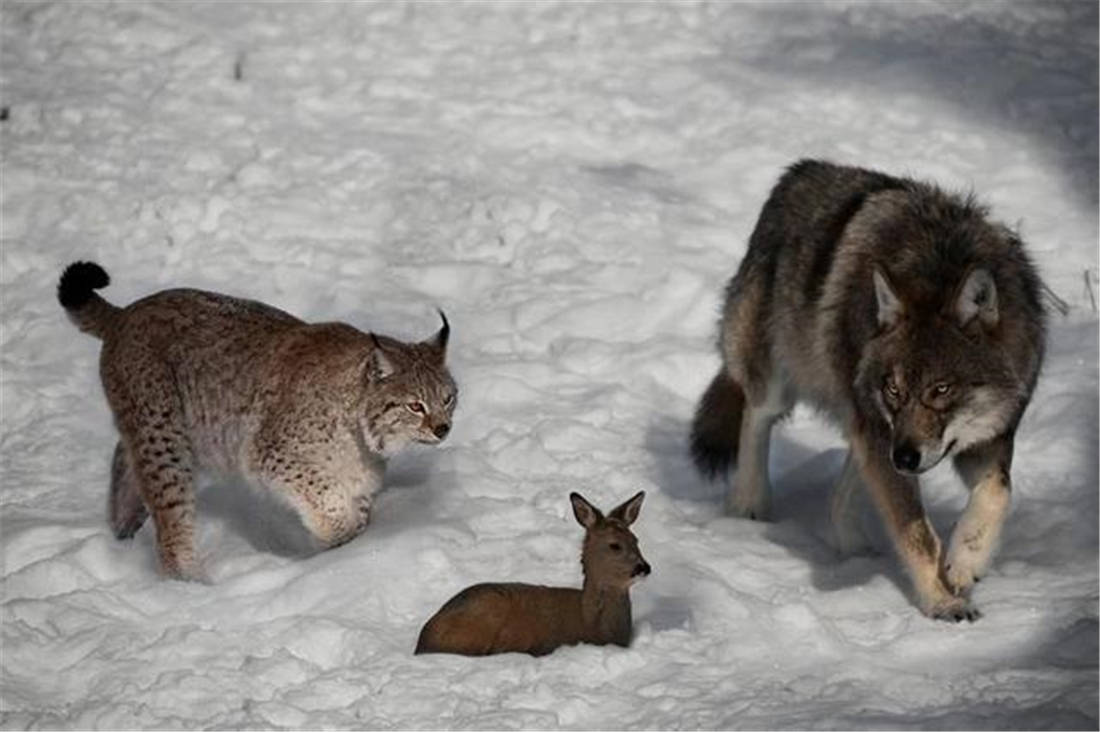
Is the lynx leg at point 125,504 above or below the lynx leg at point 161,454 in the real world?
below

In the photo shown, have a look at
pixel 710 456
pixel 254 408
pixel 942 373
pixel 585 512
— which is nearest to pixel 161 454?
pixel 254 408

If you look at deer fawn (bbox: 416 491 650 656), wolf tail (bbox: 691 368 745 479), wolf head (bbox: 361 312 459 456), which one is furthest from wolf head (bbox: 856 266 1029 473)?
wolf head (bbox: 361 312 459 456)

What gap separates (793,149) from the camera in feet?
40.8

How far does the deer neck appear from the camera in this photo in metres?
7.09

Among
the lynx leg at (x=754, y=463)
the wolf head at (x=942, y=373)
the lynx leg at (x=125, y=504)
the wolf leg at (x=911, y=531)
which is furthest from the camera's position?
the lynx leg at (x=754, y=463)

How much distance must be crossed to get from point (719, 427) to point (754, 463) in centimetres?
30

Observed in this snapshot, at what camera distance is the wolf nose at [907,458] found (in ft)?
24.2

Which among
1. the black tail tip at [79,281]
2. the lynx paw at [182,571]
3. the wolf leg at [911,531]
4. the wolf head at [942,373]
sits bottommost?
the lynx paw at [182,571]

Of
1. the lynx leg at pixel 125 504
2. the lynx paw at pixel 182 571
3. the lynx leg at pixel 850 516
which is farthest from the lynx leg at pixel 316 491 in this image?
the lynx leg at pixel 850 516

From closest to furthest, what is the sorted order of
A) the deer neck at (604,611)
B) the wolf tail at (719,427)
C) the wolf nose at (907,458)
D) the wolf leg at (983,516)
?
1. the deer neck at (604,611)
2. the wolf nose at (907,458)
3. the wolf leg at (983,516)
4. the wolf tail at (719,427)

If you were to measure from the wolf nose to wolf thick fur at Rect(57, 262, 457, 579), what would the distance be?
1843mm

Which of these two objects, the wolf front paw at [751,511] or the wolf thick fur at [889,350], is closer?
the wolf thick fur at [889,350]

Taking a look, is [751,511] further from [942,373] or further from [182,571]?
[182,571]

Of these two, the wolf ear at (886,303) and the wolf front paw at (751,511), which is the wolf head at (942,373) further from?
the wolf front paw at (751,511)
